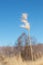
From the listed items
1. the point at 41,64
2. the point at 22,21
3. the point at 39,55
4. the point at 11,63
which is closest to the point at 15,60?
the point at 11,63

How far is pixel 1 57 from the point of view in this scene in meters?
13.3

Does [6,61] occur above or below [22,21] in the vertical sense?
below

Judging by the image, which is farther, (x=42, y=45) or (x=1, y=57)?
(x=42, y=45)

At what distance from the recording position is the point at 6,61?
12266 mm

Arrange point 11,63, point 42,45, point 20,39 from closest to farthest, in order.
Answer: point 11,63 < point 42,45 < point 20,39

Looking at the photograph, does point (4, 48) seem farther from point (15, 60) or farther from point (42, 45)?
point (15, 60)

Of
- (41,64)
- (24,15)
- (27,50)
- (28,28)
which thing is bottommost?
(41,64)

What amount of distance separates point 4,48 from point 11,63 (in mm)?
5458

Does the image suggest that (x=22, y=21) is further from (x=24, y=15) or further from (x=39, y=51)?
(x=39, y=51)

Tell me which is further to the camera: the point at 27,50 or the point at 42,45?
the point at 42,45

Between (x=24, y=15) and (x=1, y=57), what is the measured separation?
307 centimetres

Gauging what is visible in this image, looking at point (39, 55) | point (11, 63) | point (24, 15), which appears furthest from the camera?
point (39, 55)

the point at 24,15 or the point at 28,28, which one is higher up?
the point at 24,15

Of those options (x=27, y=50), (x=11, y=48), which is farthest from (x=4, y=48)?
(x=27, y=50)
